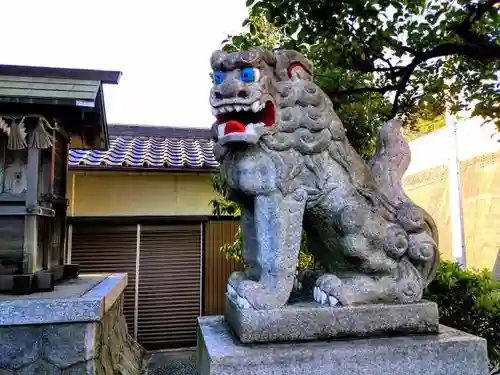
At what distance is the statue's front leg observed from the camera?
1945mm

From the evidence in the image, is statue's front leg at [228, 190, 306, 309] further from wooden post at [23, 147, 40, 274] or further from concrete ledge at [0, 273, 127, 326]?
wooden post at [23, 147, 40, 274]

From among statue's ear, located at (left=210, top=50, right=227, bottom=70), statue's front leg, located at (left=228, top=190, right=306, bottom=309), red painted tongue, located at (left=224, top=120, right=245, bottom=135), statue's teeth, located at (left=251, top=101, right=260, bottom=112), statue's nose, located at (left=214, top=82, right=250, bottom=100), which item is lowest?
statue's front leg, located at (left=228, top=190, right=306, bottom=309)

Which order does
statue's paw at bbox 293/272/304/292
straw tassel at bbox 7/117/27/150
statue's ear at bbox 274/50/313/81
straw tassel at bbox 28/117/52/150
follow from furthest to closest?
straw tassel at bbox 28/117/52/150
straw tassel at bbox 7/117/27/150
statue's paw at bbox 293/272/304/292
statue's ear at bbox 274/50/313/81

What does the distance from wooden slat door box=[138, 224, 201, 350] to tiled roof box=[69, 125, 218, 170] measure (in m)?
1.06

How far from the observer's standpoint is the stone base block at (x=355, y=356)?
1775 mm

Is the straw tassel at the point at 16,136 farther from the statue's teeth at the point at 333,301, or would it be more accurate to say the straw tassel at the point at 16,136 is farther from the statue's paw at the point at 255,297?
the statue's teeth at the point at 333,301

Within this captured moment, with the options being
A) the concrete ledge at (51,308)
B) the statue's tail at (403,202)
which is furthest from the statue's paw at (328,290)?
the concrete ledge at (51,308)

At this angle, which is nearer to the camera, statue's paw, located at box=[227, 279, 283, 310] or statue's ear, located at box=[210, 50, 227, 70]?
statue's paw, located at box=[227, 279, 283, 310]

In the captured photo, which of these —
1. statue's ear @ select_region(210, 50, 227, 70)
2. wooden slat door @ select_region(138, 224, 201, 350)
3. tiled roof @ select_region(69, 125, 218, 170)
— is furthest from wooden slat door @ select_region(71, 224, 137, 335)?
statue's ear @ select_region(210, 50, 227, 70)

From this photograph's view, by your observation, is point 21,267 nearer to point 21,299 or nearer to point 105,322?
point 21,299

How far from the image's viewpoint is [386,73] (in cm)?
453

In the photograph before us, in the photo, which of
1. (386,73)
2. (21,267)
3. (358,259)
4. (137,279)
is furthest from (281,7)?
→ (137,279)

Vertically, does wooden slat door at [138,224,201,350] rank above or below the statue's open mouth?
below

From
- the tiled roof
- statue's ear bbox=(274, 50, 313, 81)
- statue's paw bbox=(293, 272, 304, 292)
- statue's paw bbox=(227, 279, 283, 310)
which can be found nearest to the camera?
statue's paw bbox=(227, 279, 283, 310)
